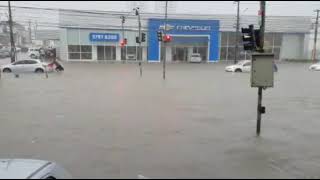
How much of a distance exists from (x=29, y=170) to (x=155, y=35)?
6755cm

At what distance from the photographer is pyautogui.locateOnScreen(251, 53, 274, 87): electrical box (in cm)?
1254

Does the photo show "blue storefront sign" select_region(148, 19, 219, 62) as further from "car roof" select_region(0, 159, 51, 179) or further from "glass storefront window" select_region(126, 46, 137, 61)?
"car roof" select_region(0, 159, 51, 179)

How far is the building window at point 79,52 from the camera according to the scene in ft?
234

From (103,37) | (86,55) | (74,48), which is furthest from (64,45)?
(103,37)

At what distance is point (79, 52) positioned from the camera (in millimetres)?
71625

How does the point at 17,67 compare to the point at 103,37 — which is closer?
the point at 17,67

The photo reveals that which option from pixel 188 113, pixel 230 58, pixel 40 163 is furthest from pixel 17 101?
pixel 230 58

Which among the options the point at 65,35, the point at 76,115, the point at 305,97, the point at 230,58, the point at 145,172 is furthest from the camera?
the point at 230,58

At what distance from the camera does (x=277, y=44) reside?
251 ft

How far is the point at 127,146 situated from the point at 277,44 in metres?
68.9

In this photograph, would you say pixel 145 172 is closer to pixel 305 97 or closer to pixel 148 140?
pixel 148 140

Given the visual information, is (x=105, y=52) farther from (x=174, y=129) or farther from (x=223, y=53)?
(x=174, y=129)

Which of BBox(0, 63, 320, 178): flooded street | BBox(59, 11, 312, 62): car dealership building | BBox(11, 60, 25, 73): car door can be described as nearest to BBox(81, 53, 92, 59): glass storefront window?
BBox(59, 11, 312, 62): car dealership building

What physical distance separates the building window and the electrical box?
60.6m
